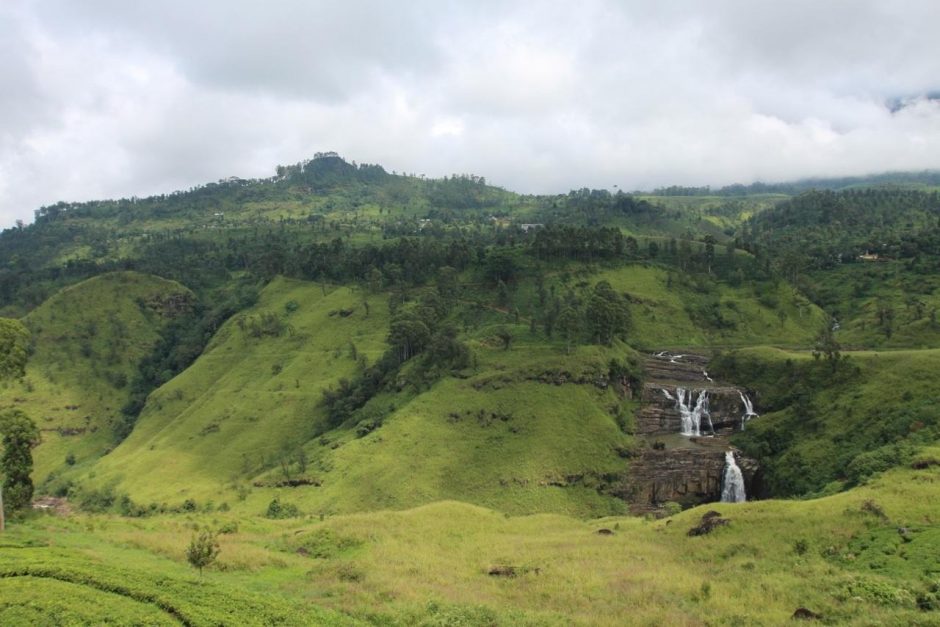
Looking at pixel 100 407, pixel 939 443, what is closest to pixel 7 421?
pixel 939 443

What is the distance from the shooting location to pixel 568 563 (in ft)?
115

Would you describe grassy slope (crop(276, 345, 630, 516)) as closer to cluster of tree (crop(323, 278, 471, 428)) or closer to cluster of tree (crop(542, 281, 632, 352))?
cluster of tree (crop(323, 278, 471, 428))

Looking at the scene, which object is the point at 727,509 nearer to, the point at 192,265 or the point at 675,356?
the point at 675,356

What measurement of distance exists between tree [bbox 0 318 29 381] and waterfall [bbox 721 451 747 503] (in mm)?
67191

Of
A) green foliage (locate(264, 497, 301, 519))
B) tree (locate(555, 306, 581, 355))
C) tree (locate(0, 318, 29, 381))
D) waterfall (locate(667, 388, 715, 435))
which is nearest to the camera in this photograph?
tree (locate(0, 318, 29, 381))

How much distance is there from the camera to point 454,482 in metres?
69.2

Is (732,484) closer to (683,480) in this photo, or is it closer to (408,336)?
(683,480)

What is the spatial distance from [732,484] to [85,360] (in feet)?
483

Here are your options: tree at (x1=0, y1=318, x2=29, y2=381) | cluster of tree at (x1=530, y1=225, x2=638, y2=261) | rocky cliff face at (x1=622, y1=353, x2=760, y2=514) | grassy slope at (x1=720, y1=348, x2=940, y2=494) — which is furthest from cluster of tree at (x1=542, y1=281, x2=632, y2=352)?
tree at (x1=0, y1=318, x2=29, y2=381)

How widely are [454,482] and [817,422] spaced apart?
42555mm

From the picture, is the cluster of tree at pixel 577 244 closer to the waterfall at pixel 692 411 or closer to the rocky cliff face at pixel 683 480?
the waterfall at pixel 692 411

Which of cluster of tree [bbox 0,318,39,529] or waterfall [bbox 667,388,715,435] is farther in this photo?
waterfall [bbox 667,388,715,435]

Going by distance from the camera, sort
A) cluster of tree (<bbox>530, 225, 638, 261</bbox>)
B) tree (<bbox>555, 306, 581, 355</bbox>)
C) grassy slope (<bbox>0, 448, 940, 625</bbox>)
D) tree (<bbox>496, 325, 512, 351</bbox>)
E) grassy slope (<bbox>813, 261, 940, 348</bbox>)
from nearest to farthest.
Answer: grassy slope (<bbox>0, 448, 940, 625</bbox>)
tree (<bbox>555, 306, 581, 355</bbox>)
tree (<bbox>496, 325, 512, 351</bbox>)
grassy slope (<bbox>813, 261, 940, 348</bbox>)
cluster of tree (<bbox>530, 225, 638, 261</bbox>)

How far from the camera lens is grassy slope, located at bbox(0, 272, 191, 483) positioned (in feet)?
408
